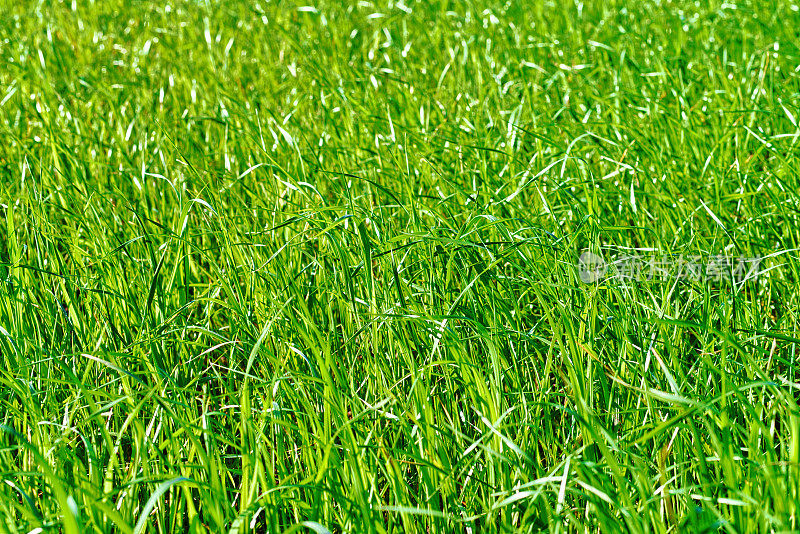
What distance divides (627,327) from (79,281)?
1.09m

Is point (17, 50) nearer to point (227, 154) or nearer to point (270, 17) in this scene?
point (270, 17)

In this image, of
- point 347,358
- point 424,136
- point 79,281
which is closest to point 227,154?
point 424,136

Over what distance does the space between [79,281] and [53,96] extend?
4.69 feet

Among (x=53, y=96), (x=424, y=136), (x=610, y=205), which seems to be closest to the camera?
(x=610, y=205)

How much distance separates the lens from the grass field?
3.69ft

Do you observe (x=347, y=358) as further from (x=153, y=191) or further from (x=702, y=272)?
(x=153, y=191)

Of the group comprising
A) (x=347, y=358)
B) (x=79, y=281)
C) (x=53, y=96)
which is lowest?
(x=347, y=358)

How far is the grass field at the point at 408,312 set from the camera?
1125mm

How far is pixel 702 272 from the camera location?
5.17 feet

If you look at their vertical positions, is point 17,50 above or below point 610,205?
above

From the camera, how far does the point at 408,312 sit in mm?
1461

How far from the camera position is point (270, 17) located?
3.89m

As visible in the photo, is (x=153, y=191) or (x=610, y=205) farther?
(x=153, y=191)

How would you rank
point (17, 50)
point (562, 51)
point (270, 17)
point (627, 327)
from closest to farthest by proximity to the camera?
point (627, 327) < point (562, 51) < point (17, 50) < point (270, 17)
